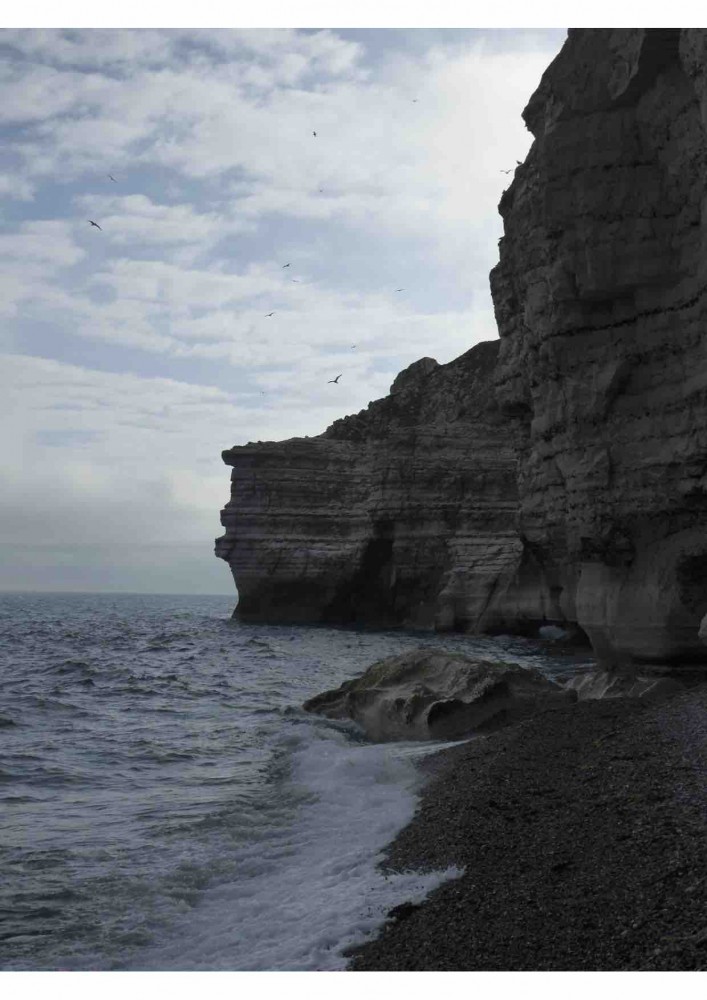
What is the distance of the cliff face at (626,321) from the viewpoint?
1738cm

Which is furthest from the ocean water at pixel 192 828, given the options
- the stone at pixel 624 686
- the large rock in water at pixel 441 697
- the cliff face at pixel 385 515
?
the cliff face at pixel 385 515

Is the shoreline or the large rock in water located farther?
the large rock in water

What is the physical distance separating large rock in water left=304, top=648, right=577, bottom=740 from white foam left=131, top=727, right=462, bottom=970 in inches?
126

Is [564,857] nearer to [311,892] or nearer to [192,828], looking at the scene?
[311,892]

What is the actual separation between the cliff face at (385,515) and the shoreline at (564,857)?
36762 mm

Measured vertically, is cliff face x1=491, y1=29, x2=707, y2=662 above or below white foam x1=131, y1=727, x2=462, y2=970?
above

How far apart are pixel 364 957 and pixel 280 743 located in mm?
9906

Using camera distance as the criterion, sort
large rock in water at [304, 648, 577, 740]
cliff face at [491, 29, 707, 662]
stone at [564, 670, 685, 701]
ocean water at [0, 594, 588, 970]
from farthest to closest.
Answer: cliff face at [491, 29, 707, 662]
large rock in water at [304, 648, 577, 740]
stone at [564, 670, 685, 701]
ocean water at [0, 594, 588, 970]

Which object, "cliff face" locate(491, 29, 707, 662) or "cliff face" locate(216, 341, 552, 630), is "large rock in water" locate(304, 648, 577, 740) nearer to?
"cliff face" locate(491, 29, 707, 662)

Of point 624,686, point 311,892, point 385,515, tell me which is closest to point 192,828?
point 311,892

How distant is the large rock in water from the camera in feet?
51.8

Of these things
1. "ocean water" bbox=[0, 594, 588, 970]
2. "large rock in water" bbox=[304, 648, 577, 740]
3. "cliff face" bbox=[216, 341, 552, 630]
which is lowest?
"ocean water" bbox=[0, 594, 588, 970]

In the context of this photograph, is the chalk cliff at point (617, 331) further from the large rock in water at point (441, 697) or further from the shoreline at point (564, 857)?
the shoreline at point (564, 857)

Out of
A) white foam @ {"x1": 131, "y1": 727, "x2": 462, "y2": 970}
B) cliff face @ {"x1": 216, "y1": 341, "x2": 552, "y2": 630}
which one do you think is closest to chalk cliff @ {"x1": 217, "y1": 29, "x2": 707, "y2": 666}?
white foam @ {"x1": 131, "y1": 727, "x2": 462, "y2": 970}
